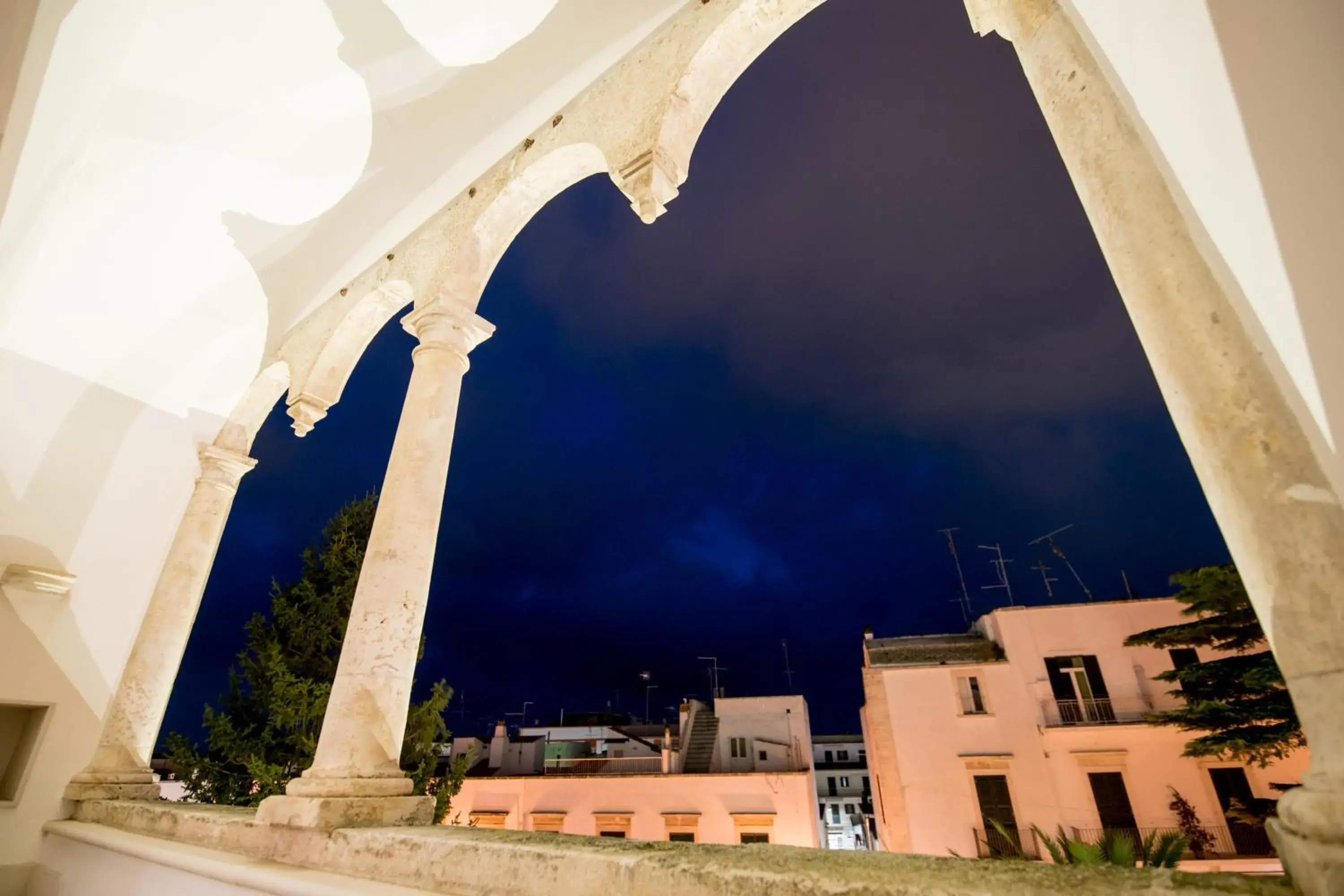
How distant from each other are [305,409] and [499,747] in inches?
785

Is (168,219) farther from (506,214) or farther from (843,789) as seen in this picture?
(843,789)

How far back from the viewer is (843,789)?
3581 centimetres

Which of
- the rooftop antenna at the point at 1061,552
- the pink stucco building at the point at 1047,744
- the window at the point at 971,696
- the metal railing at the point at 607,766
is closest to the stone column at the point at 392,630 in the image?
the rooftop antenna at the point at 1061,552

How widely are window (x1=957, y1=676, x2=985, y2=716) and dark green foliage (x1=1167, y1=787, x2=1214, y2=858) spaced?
390 cm

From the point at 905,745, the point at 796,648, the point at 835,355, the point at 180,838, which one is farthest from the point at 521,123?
the point at 796,648

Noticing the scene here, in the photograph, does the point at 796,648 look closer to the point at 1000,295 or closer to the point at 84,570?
the point at 1000,295

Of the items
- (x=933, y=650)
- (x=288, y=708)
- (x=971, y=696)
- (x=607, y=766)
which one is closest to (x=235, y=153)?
(x=288, y=708)

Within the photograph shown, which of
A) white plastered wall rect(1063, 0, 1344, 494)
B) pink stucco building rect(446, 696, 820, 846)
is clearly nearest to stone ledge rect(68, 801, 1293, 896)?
white plastered wall rect(1063, 0, 1344, 494)

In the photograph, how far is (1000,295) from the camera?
30.9 meters

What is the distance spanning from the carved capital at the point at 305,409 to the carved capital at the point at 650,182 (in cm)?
392

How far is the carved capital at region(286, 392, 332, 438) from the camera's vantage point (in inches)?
240

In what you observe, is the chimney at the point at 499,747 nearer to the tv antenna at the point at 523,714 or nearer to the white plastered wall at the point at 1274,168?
the tv antenna at the point at 523,714

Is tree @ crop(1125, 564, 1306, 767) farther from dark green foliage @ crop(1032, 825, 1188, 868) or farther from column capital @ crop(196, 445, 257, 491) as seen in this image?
column capital @ crop(196, 445, 257, 491)

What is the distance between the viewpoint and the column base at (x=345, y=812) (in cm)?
302
